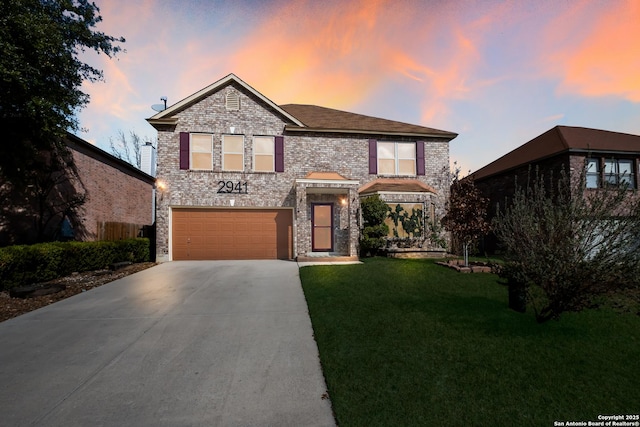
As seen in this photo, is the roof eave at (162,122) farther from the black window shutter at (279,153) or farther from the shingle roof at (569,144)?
the shingle roof at (569,144)

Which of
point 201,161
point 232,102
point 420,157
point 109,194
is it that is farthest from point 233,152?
point 420,157

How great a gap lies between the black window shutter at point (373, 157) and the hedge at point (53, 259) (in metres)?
11.6

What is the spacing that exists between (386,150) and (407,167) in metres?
1.41

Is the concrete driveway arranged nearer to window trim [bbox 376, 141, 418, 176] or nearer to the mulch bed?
the mulch bed

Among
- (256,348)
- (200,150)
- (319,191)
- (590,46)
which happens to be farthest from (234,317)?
(590,46)

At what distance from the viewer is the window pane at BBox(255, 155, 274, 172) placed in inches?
533

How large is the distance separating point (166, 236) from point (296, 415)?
1221cm

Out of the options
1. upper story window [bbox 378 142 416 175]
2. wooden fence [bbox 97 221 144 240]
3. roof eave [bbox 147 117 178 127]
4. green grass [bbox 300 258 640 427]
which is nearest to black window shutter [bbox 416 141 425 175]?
upper story window [bbox 378 142 416 175]

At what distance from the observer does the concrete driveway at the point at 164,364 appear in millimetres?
2625

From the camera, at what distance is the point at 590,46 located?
10.1 metres

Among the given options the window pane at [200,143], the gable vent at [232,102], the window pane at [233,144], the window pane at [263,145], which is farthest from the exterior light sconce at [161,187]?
the gable vent at [232,102]

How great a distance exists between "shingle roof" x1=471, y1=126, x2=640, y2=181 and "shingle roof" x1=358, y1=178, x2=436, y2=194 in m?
3.66

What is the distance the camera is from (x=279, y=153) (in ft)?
44.8

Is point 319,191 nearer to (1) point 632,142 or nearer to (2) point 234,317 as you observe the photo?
(2) point 234,317
